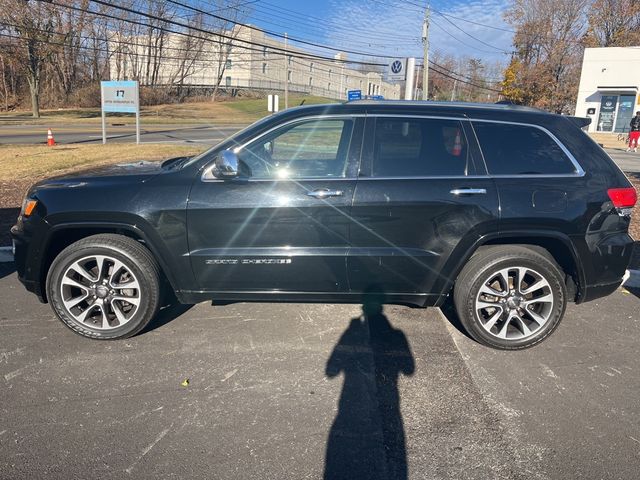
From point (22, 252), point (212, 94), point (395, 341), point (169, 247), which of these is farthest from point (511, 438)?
point (212, 94)

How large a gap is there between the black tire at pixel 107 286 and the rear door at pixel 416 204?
1.58 m

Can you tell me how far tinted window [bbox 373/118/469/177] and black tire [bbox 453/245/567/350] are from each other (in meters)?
0.73

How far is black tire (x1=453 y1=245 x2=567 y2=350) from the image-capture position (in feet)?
11.9

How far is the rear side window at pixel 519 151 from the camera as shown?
3.62m

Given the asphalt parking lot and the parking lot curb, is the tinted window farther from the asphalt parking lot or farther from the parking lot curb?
the parking lot curb

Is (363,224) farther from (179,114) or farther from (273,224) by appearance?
(179,114)

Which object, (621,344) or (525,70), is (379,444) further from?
(525,70)

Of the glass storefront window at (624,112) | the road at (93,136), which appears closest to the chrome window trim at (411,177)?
the road at (93,136)

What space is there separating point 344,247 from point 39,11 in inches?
1693

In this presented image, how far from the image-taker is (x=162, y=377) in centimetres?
325

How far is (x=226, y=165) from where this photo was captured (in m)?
3.34

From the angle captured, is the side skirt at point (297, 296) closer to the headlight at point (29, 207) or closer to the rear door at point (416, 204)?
the rear door at point (416, 204)

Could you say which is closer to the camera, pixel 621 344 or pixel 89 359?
pixel 89 359

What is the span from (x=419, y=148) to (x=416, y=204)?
0.49 meters
